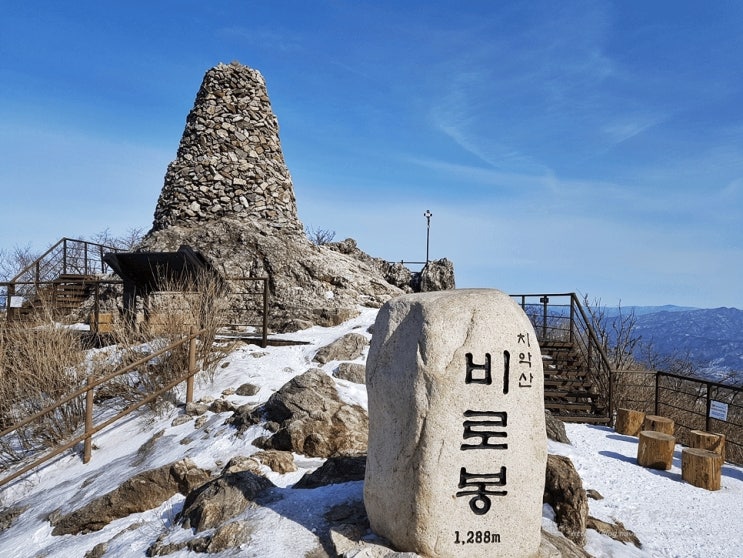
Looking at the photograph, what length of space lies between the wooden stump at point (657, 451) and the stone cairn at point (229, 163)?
11.0m

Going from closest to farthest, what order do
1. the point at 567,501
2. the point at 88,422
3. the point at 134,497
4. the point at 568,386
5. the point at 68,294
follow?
the point at 567,501, the point at 134,497, the point at 88,422, the point at 568,386, the point at 68,294

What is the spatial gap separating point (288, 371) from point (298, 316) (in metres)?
3.95

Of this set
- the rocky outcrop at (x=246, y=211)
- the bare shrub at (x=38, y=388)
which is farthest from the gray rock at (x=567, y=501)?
the rocky outcrop at (x=246, y=211)

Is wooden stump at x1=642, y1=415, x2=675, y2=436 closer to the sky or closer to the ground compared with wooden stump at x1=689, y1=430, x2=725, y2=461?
closer to the sky

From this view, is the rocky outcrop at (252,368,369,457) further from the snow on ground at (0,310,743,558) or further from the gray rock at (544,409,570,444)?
the gray rock at (544,409,570,444)

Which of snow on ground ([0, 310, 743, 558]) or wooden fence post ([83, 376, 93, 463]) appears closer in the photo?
snow on ground ([0, 310, 743, 558])

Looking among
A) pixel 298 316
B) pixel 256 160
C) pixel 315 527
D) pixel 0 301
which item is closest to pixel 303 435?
pixel 315 527

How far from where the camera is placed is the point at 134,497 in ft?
17.8

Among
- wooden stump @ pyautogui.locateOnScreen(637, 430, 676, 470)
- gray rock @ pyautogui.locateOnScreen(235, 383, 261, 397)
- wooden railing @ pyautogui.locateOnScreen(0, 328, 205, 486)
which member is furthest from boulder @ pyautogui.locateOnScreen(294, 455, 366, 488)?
wooden stump @ pyautogui.locateOnScreen(637, 430, 676, 470)

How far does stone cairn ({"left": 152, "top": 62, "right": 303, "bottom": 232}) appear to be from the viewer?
15.3m

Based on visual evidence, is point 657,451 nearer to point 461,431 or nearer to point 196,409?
point 461,431

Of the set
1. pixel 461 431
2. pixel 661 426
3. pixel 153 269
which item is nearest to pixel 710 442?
pixel 661 426

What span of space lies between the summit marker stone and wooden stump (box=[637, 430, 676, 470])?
531 centimetres

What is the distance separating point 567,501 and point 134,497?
445cm
